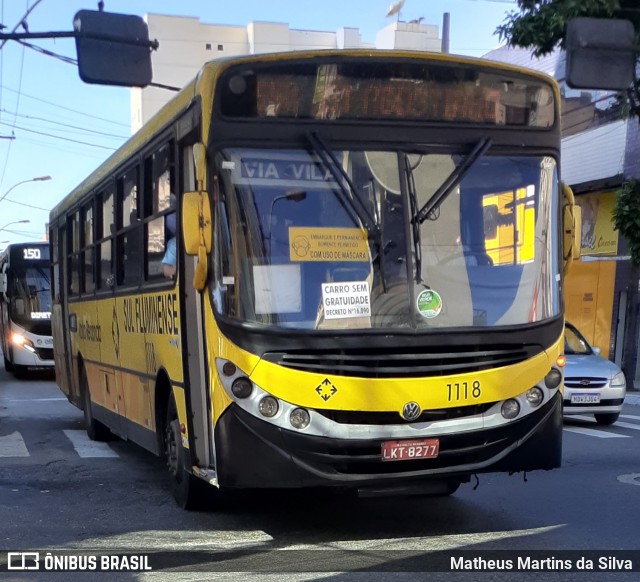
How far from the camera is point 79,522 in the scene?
7.74 m

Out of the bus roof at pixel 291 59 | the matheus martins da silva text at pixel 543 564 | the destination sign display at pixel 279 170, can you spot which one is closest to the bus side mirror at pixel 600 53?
the bus roof at pixel 291 59

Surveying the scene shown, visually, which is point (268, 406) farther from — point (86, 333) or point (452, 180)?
point (86, 333)

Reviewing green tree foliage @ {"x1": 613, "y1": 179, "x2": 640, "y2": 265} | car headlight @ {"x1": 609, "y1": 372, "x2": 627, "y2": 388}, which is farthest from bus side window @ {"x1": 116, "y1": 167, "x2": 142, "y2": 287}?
green tree foliage @ {"x1": 613, "y1": 179, "x2": 640, "y2": 265}

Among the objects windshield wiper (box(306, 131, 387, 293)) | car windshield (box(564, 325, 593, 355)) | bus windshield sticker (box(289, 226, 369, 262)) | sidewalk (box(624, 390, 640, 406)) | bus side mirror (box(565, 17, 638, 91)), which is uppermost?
bus side mirror (box(565, 17, 638, 91))

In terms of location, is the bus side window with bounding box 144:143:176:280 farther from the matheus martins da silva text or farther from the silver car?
the silver car

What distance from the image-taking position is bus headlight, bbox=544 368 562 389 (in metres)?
6.91

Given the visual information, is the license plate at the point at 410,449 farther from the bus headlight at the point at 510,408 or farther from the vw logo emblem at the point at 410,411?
the bus headlight at the point at 510,408

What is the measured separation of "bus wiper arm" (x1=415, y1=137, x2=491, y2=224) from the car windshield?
9.25 metres

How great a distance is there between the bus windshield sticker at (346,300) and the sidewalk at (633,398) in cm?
1439

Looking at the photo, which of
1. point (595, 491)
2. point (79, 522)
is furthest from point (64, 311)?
point (595, 491)

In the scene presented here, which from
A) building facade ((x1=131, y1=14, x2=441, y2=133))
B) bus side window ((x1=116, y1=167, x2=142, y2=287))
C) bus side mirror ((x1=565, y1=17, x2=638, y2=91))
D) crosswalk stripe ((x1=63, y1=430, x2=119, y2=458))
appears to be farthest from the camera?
building facade ((x1=131, y1=14, x2=441, y2=133))

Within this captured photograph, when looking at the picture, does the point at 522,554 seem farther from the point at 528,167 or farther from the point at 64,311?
the point at 64,311

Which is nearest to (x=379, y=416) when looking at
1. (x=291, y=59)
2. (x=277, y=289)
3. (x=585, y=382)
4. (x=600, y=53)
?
(x=277, y=289)

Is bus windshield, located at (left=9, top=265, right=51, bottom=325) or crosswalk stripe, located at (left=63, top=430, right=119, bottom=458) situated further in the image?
bus windshield, located at (left=9, top=265, right=51, bottom=325)
